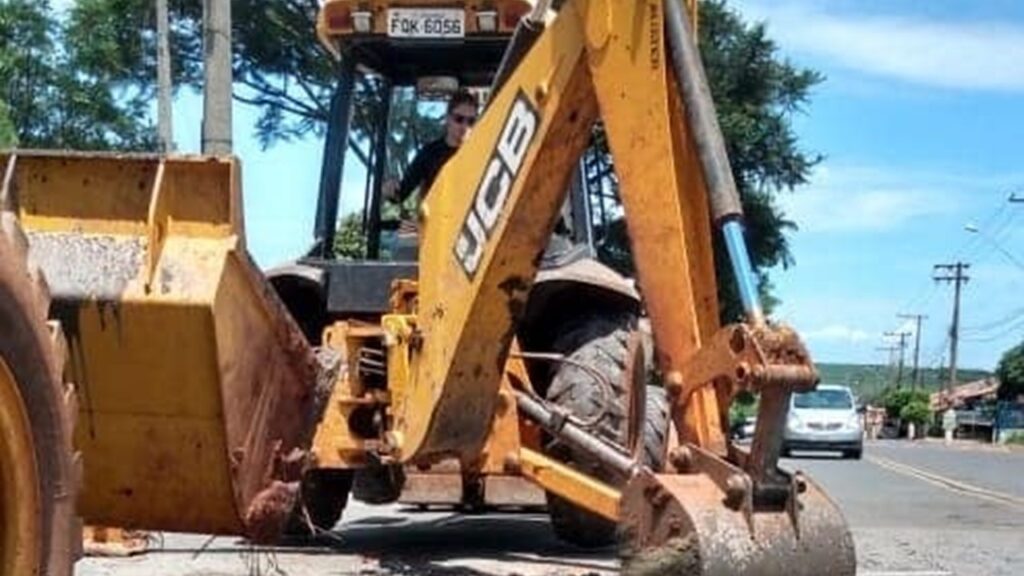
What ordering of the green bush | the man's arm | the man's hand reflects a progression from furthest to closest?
the green bush
the man's hand
the man's arm

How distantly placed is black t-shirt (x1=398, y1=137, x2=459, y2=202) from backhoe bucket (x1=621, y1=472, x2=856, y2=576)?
4136 millimetres

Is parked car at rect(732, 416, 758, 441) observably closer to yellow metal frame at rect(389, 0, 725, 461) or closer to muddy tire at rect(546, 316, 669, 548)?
yellow metal frame at rect(389, 0, 725, 461)

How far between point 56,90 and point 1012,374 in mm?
63568

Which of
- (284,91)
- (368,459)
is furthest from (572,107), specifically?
(284,91)

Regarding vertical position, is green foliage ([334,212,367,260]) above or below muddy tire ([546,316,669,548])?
above

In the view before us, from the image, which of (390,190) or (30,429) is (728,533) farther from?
(390,190)

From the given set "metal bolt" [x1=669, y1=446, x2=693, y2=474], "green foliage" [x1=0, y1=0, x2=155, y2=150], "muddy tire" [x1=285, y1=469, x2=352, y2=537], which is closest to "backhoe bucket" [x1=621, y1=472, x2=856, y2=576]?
"metal bolt" [x1=669, y1=446, x2=693, y2=474]

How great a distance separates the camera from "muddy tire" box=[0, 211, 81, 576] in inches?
150

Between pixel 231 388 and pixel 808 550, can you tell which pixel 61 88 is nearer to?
pixel 231 388

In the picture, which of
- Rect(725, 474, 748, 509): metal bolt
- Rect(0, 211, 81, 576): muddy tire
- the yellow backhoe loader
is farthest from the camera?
Rect(725, 474, 748, 509): metal bolt

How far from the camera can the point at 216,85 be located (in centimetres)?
1364

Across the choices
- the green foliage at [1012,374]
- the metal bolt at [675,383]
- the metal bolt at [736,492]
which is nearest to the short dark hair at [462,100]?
the metal bolt at [675,383]

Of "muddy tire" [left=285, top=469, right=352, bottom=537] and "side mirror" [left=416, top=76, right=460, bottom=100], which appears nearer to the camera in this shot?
"side mirror" [left=416, top=76, right=460, bottom=100]

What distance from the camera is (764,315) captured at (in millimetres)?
5266
